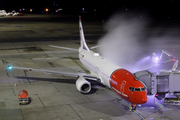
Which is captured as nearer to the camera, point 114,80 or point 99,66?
point 114,80

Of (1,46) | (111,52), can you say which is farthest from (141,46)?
(1,46)

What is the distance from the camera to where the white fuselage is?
1095 inches

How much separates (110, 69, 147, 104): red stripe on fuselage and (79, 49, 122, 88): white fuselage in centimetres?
115

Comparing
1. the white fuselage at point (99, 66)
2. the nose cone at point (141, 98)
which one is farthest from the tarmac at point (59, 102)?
the white fuselage at point (99, 66)

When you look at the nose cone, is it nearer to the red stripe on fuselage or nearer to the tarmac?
the red stripe on fuselage

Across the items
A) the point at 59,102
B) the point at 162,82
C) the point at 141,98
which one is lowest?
the point at 59,102

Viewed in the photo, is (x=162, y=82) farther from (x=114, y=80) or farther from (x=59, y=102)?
(x=59, y=102)

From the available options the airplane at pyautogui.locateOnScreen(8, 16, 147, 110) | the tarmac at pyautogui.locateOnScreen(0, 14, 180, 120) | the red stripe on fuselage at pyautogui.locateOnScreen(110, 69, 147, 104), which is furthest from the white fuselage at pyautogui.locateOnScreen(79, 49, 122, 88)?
the tarmac at pyautogui.locateOnScreen(0, 14, 180, 120)

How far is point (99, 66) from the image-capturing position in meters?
30.0

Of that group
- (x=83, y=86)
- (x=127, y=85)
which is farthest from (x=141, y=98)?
(x=83, y=86)

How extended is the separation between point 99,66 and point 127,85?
22.2 feet

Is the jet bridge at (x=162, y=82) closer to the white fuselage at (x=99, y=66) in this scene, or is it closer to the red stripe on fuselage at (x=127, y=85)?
the red stripe on fuselage at (x=127, y=85)

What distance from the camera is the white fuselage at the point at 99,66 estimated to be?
2781 centimetres

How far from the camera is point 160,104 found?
2622 cm
